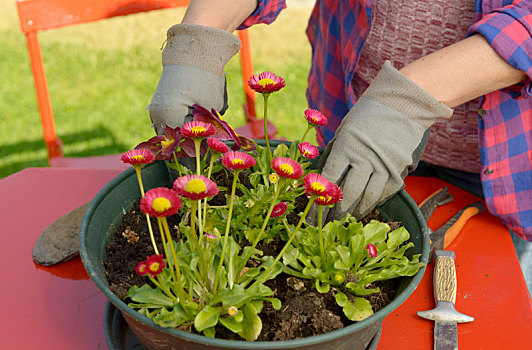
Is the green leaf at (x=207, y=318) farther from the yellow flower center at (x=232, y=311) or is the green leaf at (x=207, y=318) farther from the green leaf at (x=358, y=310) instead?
the green leaf at (x=358, y=310)

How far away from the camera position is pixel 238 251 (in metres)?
0.83

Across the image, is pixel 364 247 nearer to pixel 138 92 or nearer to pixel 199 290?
pixel 199 290

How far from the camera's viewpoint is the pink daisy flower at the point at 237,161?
749 millimetres

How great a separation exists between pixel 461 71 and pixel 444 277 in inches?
15.7

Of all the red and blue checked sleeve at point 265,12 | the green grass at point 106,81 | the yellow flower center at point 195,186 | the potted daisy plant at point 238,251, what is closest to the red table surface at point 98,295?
the potted daisy plant at point 238,251

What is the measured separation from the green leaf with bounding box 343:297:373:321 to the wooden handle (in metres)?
A: 0.27

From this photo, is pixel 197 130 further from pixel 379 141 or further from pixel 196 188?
pixel 379 141

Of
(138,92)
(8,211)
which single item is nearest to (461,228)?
(8,211)

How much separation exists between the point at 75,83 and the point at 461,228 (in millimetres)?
3444

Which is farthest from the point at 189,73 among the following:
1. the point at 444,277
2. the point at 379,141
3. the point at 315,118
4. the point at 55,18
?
the point at 55,18

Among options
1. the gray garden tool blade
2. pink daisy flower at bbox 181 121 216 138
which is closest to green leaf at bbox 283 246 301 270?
pink daisy flower at bbox 181 121 216 138

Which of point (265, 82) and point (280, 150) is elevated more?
point (265, 82)

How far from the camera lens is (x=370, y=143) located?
3.06ft

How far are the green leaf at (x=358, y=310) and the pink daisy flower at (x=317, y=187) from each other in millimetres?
181
